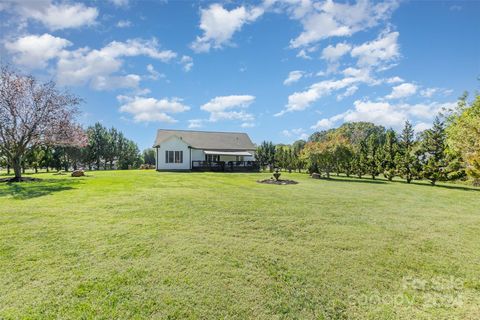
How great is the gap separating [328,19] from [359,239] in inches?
411

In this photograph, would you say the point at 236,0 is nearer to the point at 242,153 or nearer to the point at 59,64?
the point at 59,64

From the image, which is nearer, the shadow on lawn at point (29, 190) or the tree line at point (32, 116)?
the shadow on lawn at point (29, 190)

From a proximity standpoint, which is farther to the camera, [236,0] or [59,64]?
[59,64]

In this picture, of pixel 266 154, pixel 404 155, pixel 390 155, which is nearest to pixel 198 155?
pixel 266 154

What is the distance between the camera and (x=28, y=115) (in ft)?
61.1

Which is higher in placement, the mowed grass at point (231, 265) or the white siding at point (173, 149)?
the white siding at point (173, 149)

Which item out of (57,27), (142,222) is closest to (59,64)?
(57,27)

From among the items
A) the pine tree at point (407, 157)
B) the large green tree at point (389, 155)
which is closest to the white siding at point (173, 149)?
the large green tree at point (389, 155)

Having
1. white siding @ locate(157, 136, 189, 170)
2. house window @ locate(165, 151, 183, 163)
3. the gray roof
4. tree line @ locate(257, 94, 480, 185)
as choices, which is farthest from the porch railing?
tree line @ locate(257, 94, 480, 185)

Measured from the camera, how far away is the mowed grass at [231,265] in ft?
11.5

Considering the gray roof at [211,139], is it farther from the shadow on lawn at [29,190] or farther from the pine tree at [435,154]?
the pine tree at [435,154]

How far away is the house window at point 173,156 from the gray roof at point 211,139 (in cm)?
213

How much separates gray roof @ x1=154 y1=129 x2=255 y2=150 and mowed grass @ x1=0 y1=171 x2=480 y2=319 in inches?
996

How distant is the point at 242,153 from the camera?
32812mm
